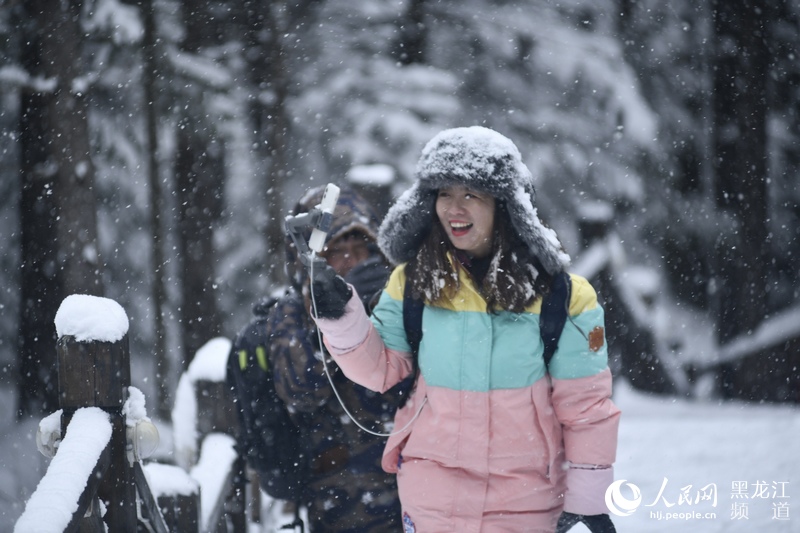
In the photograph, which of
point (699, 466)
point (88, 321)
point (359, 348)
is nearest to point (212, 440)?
A: point (88, 321)

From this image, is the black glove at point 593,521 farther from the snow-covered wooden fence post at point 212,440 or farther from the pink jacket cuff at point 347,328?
the snow-covered wooden fence post at point 212,440

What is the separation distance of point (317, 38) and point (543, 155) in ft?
13.0

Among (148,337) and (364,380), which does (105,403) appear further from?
(148,337)

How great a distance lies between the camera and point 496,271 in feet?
8.39

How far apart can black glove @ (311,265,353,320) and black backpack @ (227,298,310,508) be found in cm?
87

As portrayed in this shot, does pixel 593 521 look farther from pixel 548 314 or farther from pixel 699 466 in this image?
pixel 699 466

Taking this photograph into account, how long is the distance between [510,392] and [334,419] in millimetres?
972

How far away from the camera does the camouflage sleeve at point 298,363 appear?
3053 millimetres

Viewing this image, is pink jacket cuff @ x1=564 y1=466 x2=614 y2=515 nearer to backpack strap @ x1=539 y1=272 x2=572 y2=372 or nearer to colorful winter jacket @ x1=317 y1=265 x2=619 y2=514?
colorful winter jacket @ x1=317 y1=265 x2=619 y2=514

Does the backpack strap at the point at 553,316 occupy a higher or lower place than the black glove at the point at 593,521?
higher

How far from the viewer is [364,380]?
2.60 meters

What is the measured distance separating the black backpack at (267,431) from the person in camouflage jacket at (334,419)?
6 centimetres

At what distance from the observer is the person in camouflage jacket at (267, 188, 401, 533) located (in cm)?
307

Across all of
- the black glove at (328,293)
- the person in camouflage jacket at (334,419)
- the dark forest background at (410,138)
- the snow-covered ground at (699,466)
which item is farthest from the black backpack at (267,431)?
the dark forest background at (410,138)
